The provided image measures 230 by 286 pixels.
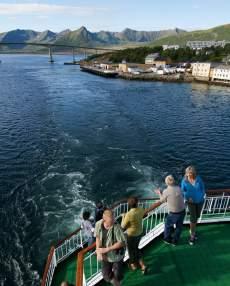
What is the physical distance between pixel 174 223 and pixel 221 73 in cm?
8703

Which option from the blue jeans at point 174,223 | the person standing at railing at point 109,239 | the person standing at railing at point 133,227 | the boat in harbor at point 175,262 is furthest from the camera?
the blue jeans at point 174,223

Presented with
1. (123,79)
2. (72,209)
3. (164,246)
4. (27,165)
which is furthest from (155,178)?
(123,79)

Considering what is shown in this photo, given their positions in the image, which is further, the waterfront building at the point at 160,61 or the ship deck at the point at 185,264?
the waterfront building at the point at 160,61

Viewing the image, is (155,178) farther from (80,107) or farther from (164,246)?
(80,107)

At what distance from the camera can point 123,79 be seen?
323ft

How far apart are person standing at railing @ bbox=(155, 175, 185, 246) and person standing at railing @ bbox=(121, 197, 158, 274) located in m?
0.89

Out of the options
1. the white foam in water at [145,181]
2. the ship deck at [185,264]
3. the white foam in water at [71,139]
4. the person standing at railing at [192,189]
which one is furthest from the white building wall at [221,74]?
the person standing at railing at [192,189]

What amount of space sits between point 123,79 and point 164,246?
Result: 308ft

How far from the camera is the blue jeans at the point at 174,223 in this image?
7266mm

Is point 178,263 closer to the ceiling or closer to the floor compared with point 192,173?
closer to the floor

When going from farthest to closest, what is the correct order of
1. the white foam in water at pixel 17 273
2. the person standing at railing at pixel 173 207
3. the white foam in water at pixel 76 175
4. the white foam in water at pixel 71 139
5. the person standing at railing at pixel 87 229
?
the white foam in water at pixel 71 139 → the white foam in water at pixel 76 175 → the white foam in water at pixel 17 273 → the person standing at railing at pixel 87 229 → the person standing at railing at pixel 173 207

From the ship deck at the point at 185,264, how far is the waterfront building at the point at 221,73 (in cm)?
8394

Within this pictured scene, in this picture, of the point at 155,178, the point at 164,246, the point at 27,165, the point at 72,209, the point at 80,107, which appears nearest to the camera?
the point at 164,246

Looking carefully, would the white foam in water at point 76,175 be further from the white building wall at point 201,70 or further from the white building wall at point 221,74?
the white building wall at point 201,70
